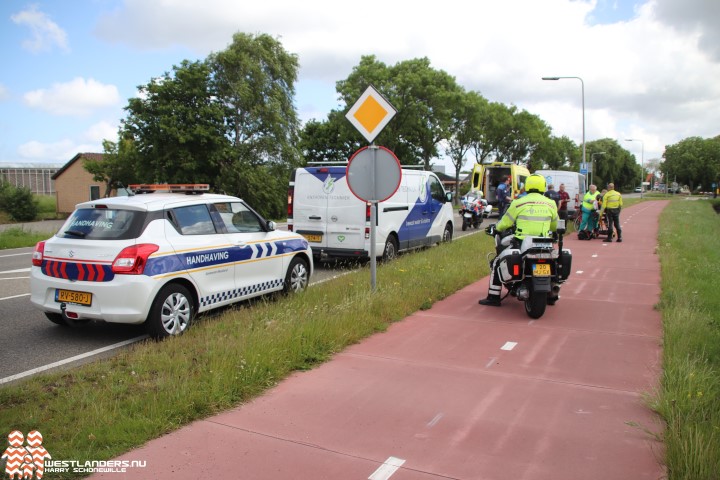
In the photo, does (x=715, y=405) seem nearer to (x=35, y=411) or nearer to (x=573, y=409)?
(x=573, y=409)

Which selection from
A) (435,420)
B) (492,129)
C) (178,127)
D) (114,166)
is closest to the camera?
(435,420)

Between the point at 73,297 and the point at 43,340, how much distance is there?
2.61 feet

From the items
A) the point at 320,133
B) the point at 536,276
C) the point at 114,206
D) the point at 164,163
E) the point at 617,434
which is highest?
the point at 320,133

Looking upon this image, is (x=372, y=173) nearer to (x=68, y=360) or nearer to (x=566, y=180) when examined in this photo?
(x=68, y=360)

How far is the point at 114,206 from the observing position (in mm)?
6516

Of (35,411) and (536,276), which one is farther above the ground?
(536,276)

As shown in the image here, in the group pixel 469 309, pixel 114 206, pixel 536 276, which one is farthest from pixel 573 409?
pixel 114 206

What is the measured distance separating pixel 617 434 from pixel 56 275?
567 centimetres

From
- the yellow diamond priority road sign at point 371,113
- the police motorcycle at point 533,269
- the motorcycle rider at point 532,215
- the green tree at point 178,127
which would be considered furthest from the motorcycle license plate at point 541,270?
the green tree at point 178,127

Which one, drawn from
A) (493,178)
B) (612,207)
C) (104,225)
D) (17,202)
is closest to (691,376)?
(104,225)

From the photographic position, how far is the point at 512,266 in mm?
7504

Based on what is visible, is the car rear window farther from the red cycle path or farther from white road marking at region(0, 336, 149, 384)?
the red cycle path

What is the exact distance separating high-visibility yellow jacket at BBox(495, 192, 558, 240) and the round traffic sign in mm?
1716

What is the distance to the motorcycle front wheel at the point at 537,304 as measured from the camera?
729 cm
